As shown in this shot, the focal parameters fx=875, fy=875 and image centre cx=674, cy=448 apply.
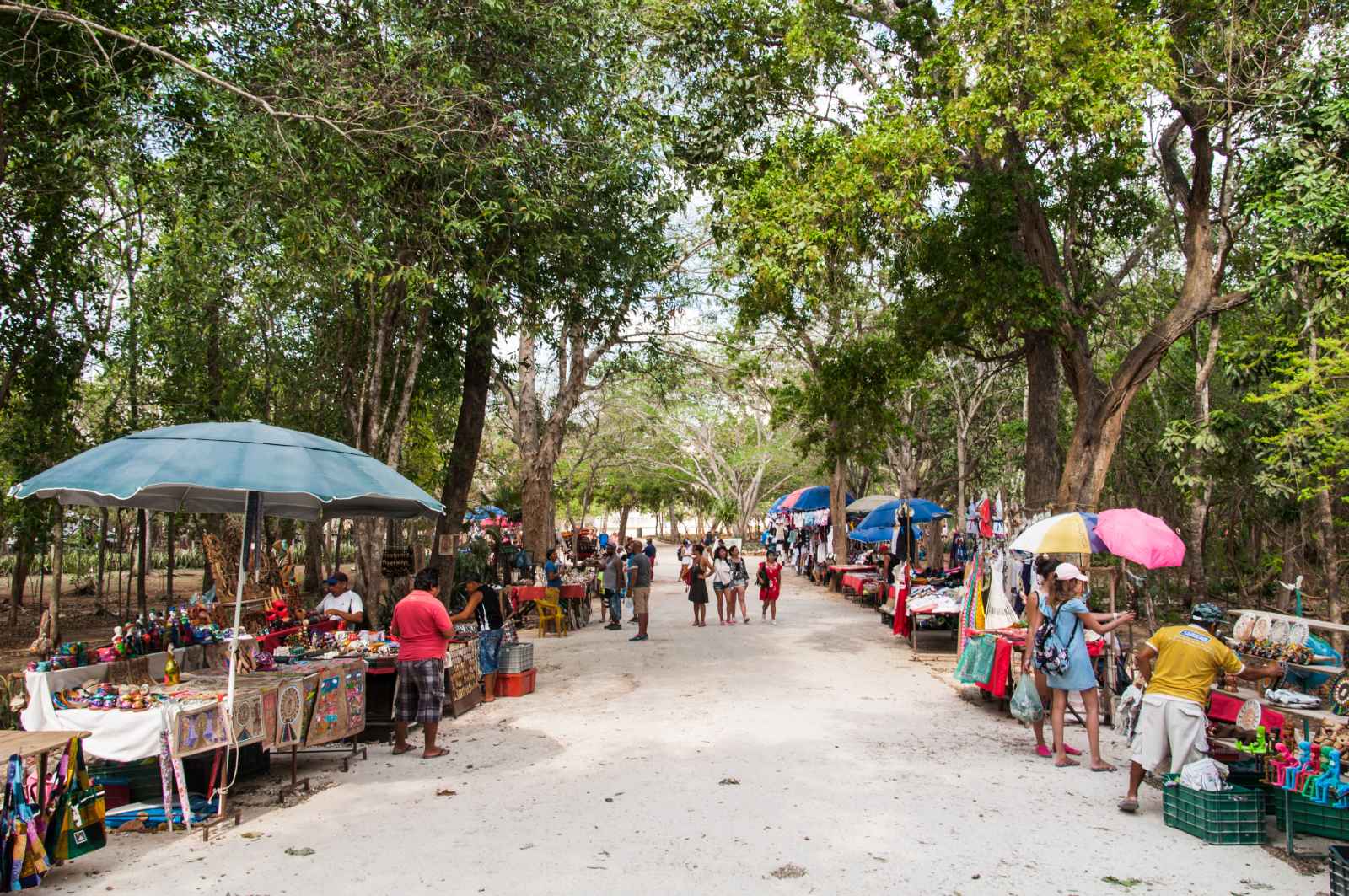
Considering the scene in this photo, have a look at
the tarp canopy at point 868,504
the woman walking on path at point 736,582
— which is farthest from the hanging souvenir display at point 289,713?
the tarp canopy at point 868,504

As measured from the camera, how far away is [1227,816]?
18.1 ft

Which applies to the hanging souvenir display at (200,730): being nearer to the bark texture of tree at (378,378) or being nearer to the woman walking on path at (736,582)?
the bark texture of tree at (378,378)

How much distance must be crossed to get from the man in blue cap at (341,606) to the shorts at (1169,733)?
807 cm

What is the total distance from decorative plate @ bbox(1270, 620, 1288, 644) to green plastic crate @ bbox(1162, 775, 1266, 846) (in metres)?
1.52

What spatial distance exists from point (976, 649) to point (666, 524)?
91.9 meters

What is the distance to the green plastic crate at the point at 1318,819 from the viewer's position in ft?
17.3

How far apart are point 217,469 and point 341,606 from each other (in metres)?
4.67

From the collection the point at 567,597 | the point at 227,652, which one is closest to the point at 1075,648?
the point at 227,652

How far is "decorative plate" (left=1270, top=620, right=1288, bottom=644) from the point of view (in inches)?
265

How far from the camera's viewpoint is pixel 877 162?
11336mm

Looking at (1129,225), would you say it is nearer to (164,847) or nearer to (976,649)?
(976,649)

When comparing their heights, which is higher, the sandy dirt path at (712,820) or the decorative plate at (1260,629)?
the decorative plate at (1260,629)

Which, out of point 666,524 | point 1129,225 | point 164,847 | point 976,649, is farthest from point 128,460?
point 666,524

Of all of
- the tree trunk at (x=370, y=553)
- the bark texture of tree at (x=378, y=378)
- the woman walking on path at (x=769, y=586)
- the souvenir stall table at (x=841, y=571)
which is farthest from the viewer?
the souvenir stall table at (x=841, y=571)
